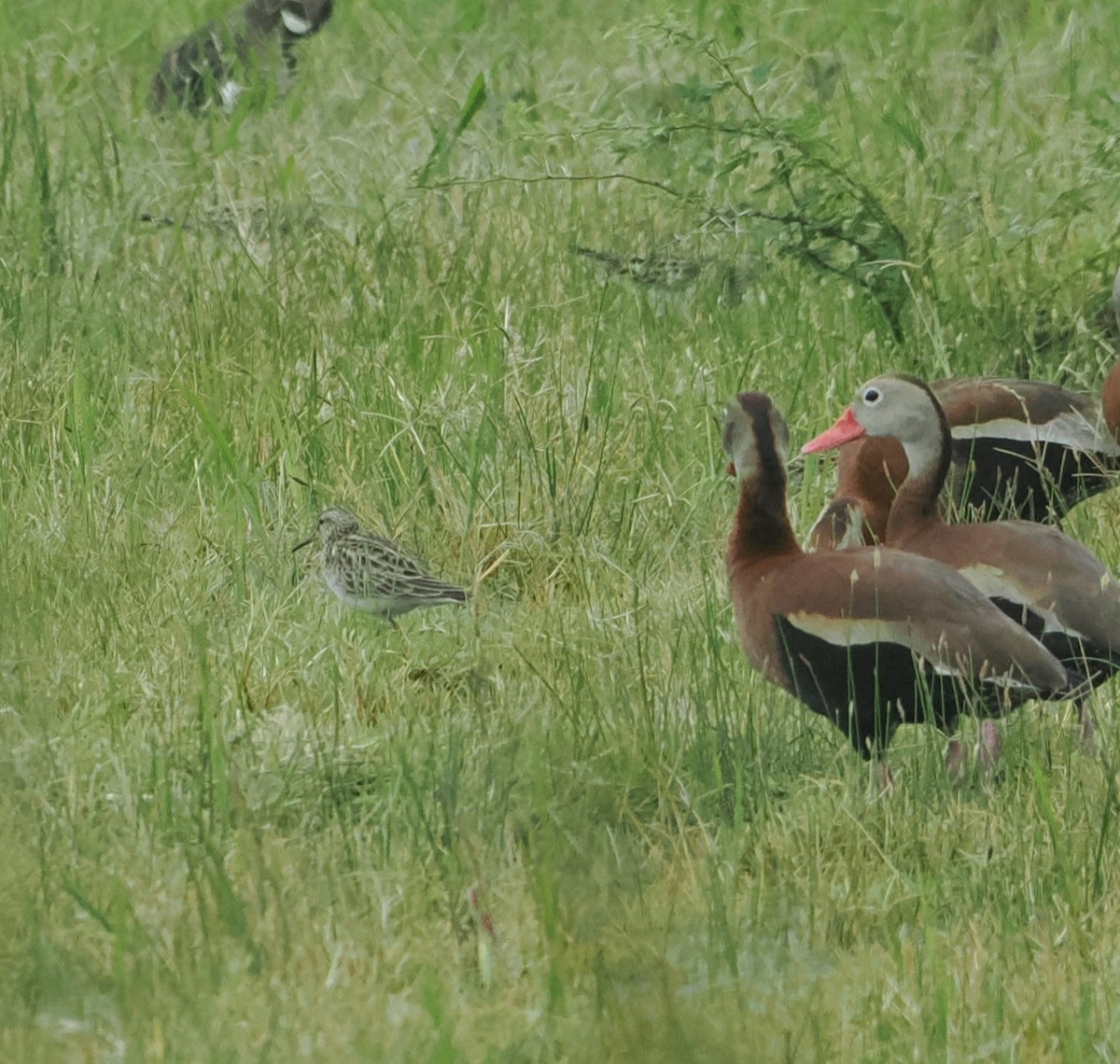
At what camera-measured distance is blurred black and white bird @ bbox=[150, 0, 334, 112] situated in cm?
928

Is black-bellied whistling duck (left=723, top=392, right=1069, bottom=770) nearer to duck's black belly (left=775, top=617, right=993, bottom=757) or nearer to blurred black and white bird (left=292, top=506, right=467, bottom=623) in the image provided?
duck's black belly (left=775, top=617, right=993, bottom=757)

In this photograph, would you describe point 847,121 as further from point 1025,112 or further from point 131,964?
point 131,964

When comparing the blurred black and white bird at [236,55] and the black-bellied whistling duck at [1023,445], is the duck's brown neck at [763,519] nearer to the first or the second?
the black-bellied whistling duck at [1023,445]

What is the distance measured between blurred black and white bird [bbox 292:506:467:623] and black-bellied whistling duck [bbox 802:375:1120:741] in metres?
1.03

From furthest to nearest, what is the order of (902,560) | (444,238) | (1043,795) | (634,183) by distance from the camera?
(634,183) → (444,238) → (902,560) → (1043,795)

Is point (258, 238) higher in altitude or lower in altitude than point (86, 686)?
higher

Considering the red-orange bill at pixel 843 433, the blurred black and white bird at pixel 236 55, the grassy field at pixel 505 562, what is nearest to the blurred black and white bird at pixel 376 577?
the grassy field at pixel 505 562

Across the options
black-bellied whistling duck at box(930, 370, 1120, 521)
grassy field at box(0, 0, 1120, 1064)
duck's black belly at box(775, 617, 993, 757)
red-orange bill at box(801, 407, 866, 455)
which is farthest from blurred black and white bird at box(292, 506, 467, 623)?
black-bellied whistling duck at box(930, 370, 1120, 521)

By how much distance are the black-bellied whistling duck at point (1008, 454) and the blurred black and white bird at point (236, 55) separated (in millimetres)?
4397

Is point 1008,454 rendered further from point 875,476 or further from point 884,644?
point 884,644

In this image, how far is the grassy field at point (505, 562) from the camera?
10.2 feet

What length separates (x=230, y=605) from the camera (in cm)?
491

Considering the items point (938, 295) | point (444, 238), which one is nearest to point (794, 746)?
point (938, 295)

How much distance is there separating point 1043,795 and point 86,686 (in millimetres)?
2001
